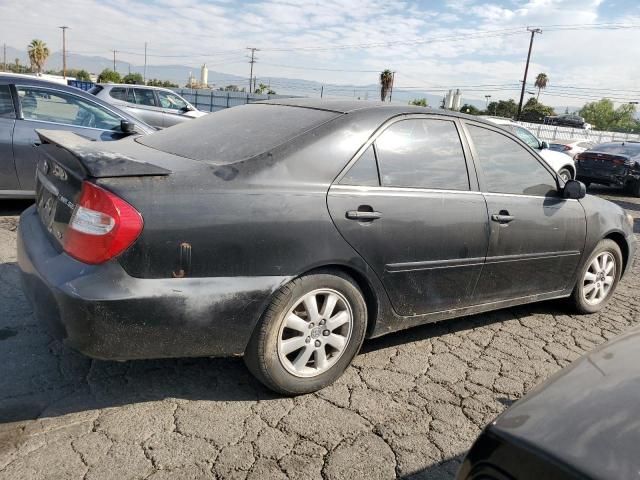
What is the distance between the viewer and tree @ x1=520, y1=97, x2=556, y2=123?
64.4 m

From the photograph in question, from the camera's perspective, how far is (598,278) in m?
4.48

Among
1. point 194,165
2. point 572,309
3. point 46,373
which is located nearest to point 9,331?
point 46,373

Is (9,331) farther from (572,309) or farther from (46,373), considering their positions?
(572,309)

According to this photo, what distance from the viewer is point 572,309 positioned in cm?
450

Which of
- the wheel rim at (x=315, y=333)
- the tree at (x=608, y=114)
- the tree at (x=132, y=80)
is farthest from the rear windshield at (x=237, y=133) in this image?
the tree at (x=608, y=114)

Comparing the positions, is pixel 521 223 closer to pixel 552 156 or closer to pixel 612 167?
pixel 552 156

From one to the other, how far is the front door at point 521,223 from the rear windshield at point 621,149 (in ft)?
35.9

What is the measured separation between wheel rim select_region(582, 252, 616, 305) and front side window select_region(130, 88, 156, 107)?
37.4ft

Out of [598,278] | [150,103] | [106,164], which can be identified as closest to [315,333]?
[106,164]

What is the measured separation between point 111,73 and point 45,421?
7508 centimetres

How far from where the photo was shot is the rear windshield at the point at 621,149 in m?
13.5

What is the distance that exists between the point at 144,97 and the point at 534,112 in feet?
205

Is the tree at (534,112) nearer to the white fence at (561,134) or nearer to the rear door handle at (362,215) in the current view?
the white fence at (561,134)

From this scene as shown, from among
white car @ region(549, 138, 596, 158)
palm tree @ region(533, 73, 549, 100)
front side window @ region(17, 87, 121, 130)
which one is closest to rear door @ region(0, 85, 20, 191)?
front side window @ region(17, 87, 121, 130)
